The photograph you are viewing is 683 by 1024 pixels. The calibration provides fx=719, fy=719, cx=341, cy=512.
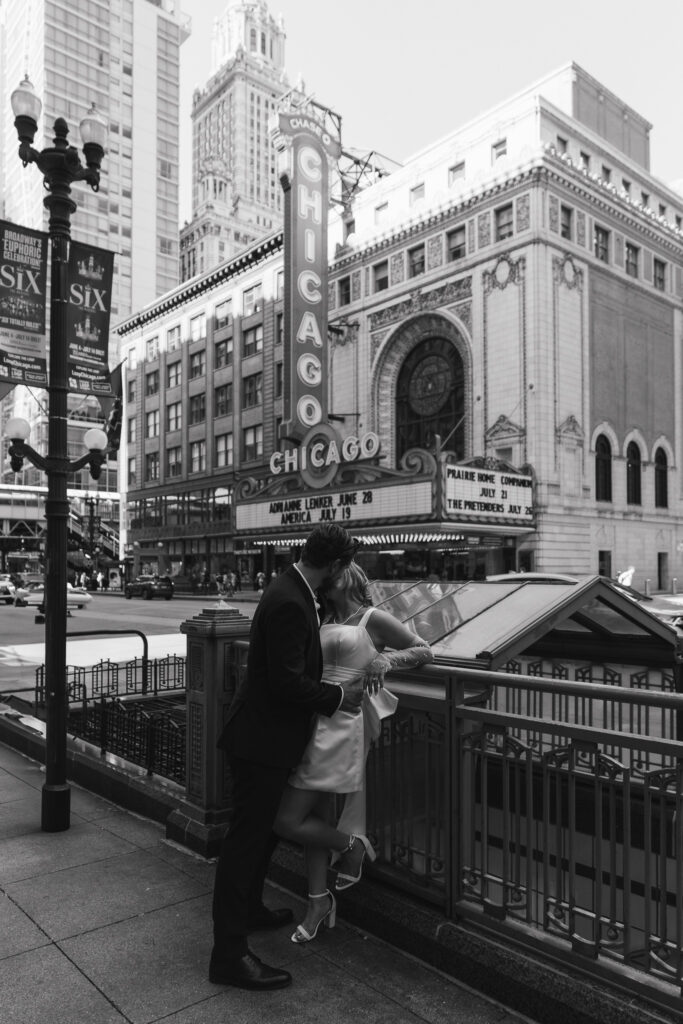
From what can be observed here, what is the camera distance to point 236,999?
3.20m

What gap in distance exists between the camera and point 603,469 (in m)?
38.0

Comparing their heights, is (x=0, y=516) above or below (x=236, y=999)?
above

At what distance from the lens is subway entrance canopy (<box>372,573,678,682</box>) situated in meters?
4.51

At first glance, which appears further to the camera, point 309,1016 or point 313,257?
point 313,257

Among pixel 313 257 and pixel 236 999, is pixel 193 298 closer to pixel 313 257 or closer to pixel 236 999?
pixel 313 257

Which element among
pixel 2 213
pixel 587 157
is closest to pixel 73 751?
pixel 587 157

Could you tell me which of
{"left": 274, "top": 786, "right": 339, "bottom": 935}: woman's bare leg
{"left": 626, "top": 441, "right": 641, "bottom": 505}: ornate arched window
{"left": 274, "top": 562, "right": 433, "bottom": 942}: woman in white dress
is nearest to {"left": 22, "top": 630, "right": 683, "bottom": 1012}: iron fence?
{"left": 274, "top": 562, "right": 433, "bottom": 942}: woman in white dress

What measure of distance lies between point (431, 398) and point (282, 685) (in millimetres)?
38431

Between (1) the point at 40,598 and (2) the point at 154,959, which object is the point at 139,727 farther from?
(1) the point at 40,598

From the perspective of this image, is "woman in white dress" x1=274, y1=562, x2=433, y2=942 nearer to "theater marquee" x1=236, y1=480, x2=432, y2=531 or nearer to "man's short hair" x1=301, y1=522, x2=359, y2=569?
"man's short hair" x1=301, y1=522, x2=359, y2=569

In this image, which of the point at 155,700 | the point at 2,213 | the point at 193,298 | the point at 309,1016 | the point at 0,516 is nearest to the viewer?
the point at 309,1016

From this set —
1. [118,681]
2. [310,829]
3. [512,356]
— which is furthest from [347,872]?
[512,356]

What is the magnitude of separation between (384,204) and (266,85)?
5056 inches

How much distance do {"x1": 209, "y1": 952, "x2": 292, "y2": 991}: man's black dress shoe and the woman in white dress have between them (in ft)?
1.15
